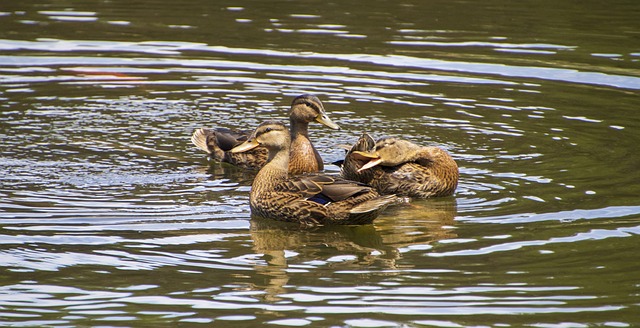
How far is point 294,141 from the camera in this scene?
37.7 feet

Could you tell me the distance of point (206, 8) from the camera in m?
20.1

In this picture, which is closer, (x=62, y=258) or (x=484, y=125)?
(x=62, y=258)

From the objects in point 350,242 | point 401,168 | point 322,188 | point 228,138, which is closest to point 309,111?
point 228,138

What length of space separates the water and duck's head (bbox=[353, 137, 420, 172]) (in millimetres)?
678

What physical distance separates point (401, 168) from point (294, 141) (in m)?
1.28

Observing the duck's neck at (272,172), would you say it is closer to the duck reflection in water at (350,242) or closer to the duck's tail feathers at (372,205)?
the duck reflection in water at (350,242)

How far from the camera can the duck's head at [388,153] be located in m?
10.8

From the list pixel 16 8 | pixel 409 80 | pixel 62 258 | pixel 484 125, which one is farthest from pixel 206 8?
pixel 62 258

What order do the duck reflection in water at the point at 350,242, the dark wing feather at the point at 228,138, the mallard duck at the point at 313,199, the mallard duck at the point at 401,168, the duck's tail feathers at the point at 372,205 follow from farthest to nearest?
the dark wing feather at the point at 228,138, the mallard duck at the point at 401,168, the mallard duck at the point at 313,199, the duck's tail feathers at the point at 372,205, the duck reflection in water at the point at 350,242

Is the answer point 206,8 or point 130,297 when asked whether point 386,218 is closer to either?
point 130,297

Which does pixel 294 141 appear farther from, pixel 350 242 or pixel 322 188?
pixel 350 242

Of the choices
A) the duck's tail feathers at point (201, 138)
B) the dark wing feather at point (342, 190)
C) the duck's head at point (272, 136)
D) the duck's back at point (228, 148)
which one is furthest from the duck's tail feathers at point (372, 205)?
the duck's tail feathers at point (201, 138)

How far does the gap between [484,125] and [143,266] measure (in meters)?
6.24

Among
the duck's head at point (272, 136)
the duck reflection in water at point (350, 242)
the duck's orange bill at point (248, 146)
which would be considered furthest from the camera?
the duck's orange bill at point (248, 146)
